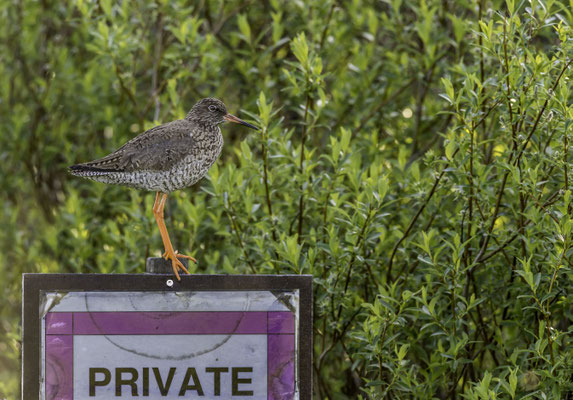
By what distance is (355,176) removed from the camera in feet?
12.6

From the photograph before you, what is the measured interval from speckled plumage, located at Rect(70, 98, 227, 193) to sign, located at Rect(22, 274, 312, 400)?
1.15 ft

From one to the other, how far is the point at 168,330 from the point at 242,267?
1.29m

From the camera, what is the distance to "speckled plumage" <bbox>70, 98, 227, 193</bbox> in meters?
2.80

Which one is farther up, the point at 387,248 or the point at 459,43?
the point at 459,43

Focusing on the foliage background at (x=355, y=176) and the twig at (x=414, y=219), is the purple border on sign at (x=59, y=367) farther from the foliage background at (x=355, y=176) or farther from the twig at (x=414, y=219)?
the twig at (x=414, y=219)

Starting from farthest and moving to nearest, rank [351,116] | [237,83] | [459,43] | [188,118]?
1. [237,83]
2. [351,116]
3. [459,43]
4. [188,118]

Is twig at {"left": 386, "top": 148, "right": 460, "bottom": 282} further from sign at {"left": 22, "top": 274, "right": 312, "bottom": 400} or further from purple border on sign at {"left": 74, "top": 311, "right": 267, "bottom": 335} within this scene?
purple border on sign at {"left": 74, "top": 311, "right": 267, "bottom": 335}

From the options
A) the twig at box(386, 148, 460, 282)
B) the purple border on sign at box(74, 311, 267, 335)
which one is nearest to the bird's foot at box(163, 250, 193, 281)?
the purple border on sign at box(74, 311, 267, 335)

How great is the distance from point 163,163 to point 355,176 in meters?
1.30

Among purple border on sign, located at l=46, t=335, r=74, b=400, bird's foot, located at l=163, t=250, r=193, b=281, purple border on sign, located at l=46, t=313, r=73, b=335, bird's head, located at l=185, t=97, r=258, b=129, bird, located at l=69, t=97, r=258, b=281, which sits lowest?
purple border on sign, located at l=46, t=335, r=74, b=400

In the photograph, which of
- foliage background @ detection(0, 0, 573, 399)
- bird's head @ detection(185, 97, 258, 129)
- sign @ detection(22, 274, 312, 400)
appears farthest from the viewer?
foliage background @ detection(0, 0, 573, 399)

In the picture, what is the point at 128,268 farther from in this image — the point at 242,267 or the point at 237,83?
the point at 237,83

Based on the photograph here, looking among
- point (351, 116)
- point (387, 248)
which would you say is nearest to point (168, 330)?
point (387, 248)

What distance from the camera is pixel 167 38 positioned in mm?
5719
